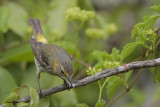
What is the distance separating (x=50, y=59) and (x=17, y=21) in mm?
1160

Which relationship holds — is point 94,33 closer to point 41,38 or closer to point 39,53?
point 41,38

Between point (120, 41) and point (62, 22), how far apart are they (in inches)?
140

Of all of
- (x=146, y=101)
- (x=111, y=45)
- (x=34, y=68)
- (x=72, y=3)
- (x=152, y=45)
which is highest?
(x=72, y=3)

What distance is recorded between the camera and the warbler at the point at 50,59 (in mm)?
3458

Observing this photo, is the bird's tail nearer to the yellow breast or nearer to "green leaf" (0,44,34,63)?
the yellow breast

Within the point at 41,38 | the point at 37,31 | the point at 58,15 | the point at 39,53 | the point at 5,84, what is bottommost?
the point at 5,84

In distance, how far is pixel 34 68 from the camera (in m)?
4.25

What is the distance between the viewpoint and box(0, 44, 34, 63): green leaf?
4078 mm

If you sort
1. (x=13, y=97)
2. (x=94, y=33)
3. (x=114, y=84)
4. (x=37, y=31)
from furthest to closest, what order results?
(x=94, y=33) → (x=37, y=31) → (x=114, y=84) → (x=13, y=97)

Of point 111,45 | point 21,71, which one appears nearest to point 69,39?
point 21,71

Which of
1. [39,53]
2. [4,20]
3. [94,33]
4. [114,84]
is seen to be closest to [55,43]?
[39,53]

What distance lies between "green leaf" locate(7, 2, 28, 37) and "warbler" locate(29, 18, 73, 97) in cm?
28

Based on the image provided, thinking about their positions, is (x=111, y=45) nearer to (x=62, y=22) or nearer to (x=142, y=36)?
(x=62, y=22)

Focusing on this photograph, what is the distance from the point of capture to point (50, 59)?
387cm
